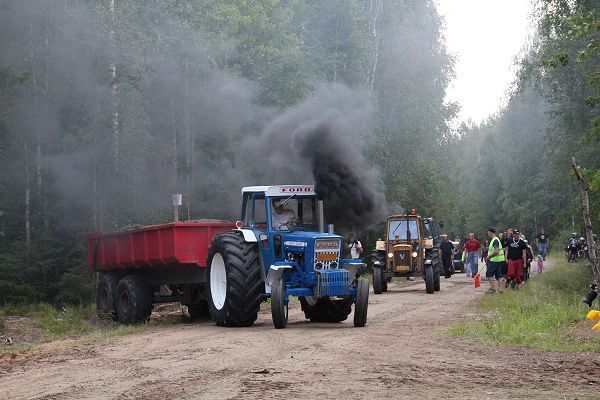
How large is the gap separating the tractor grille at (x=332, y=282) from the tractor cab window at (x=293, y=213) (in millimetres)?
1251

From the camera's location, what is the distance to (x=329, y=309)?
15125 millimetres

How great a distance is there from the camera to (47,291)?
23984 mm

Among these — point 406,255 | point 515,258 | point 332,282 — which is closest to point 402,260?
point 406,255

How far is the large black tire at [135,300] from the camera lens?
1747 centimetres

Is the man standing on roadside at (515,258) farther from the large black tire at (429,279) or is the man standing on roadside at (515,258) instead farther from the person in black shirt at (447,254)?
the person in black shirt at (447,254)

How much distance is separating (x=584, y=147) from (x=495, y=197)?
188ft

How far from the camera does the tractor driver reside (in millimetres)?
14617

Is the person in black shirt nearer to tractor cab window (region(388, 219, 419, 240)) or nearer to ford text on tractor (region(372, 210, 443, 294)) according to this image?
ford text on tractor (region(372, 210, 443, 294))

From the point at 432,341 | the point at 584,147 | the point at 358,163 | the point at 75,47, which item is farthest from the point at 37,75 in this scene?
the point at 432,341

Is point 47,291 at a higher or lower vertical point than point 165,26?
lower

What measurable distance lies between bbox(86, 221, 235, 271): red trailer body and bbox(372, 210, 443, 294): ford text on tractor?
8.40 meters

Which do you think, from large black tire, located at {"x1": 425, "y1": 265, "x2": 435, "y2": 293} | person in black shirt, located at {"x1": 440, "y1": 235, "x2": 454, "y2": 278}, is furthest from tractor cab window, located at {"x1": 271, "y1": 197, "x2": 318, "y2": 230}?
person in black shirt, located at {"x1": 440, "y1": 235, "x2": 454, "y2": 278}

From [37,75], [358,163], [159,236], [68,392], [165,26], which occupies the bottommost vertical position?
[68,392]

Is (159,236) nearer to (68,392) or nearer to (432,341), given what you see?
(432,341)
